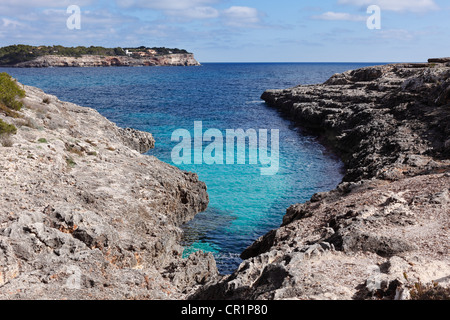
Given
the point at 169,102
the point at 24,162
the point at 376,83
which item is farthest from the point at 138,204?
the point at 169,102

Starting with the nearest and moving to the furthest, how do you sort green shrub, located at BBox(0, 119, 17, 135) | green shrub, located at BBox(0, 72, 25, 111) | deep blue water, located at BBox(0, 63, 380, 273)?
green shrub, located at BBox(0, 119, 17, 135) → deep blue water, located at BBox(0, 63, 380, 273) → green shrub, located at BBox(0, 72, 25, 111)

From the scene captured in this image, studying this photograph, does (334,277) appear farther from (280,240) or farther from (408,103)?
(408,103)

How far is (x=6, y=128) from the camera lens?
711 inches

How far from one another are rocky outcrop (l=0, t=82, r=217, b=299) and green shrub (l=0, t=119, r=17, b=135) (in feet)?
1.16

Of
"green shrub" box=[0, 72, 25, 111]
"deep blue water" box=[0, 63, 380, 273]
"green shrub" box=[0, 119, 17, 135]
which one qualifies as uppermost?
"green shrub" box=[0, 72, 25, 111]

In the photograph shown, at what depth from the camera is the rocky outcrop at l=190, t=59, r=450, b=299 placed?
31.4 feet

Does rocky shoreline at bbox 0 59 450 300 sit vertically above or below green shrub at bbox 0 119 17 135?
below

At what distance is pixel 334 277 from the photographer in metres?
9.91

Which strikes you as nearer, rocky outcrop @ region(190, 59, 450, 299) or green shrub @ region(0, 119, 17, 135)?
rocky outcrop @ region(190, 59, 450, 299)

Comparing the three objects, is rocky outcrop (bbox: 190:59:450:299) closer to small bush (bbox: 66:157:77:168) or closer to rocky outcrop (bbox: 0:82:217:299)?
rocky outcrop (bbox: 0:82:217:299)
